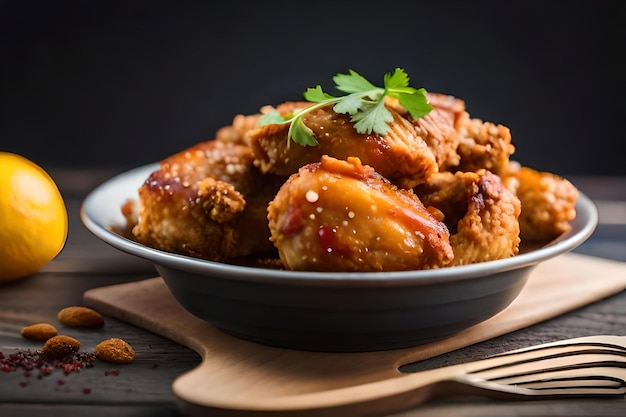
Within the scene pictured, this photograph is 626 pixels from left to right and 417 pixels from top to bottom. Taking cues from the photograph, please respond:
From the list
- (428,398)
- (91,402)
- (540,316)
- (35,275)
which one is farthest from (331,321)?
(35,275)

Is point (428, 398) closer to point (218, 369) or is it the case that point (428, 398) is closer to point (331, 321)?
point (331, 321)

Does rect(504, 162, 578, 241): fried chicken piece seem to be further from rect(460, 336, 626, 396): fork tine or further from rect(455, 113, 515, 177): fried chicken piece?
rect(460, 336, 626, 396): fork tine

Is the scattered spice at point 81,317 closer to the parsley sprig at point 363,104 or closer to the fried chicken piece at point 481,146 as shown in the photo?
the parsley sprig at point 363,104

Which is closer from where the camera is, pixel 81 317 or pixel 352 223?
pixel 352 223

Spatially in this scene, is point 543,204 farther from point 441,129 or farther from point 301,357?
point 301,357

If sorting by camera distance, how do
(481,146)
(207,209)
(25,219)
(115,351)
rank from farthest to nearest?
(25,219) < (481,146) < (207,209) < (115,351)

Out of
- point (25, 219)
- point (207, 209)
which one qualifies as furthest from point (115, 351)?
point (25, 219)

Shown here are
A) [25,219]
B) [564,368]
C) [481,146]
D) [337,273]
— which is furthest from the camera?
[25,219]

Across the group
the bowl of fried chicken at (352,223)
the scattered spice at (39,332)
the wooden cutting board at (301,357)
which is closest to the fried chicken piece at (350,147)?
the bowl of fried chicken at (352,223)
